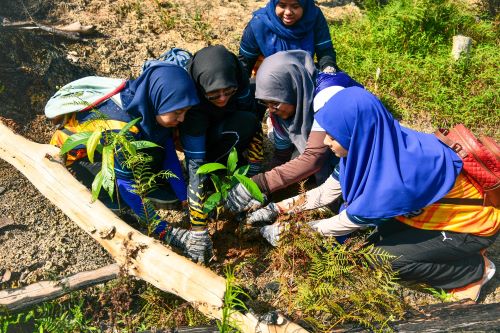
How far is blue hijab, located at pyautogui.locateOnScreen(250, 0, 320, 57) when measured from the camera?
3.32 metres

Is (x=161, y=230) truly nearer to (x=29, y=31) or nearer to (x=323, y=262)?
(x=323, y=262)

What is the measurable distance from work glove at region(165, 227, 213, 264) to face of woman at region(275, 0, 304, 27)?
1596mm

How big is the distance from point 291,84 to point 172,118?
0.77 m

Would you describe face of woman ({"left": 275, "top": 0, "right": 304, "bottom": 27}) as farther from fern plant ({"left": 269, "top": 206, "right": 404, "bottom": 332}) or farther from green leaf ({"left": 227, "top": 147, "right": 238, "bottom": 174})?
fern plant ({"left": 269, "top": 206, "right": 404, "bottom": 332})

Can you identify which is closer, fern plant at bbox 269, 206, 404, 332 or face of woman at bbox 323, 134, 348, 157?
fern plant at bbox 269, 206, 404, 332

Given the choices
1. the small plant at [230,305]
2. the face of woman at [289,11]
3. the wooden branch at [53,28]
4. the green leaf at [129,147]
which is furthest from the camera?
the wooden branch at [53,28]

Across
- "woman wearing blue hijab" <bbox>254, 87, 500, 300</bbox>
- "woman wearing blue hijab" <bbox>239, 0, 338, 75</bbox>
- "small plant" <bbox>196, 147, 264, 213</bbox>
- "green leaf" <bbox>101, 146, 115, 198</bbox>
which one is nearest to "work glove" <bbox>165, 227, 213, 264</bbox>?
"small plant" <bbox>196, 147, 264, 213</bbox>

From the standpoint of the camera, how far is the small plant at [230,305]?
80.3 inches

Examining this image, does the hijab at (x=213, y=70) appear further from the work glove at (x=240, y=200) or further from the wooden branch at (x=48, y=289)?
the wooden branch at (x=48, y=289)

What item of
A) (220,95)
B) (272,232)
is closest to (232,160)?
(220,95)

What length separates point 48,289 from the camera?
2441 mm

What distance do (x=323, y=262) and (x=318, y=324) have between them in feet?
1.48

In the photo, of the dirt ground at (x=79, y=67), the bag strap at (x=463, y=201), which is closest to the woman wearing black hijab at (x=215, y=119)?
the dirt ground at (x=79, y=67)

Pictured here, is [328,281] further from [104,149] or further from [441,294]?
[104,149]
